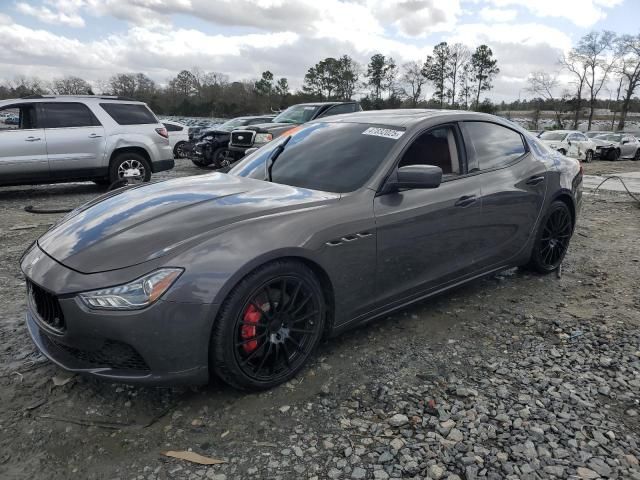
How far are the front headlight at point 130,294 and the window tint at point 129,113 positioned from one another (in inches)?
303

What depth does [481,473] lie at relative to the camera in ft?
6.79

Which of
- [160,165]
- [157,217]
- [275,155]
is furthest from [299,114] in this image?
[157,217]

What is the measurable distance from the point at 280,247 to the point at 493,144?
2.25 metres

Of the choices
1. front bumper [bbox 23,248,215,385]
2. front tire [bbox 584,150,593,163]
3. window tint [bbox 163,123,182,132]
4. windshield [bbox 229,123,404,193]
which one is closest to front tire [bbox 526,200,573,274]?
windshield [bbox 229,123,404,193]

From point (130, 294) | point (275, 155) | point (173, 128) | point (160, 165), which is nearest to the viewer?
point (130, 294)

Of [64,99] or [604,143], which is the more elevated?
[64,99]

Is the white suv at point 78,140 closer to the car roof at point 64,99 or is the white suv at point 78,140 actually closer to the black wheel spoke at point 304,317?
the car roof at point 64,99

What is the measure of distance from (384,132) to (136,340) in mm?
2070

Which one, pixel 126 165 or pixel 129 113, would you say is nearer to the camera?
pixel 126 165

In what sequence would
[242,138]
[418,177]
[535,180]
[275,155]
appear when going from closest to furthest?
[418,177] < [275,155] < [535,180] < [242,138]

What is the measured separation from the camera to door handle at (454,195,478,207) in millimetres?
3378

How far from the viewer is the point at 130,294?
86.2 inches

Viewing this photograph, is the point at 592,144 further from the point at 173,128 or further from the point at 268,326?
the point at 268,326

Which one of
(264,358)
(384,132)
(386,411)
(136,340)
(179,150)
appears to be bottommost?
(386,411)
